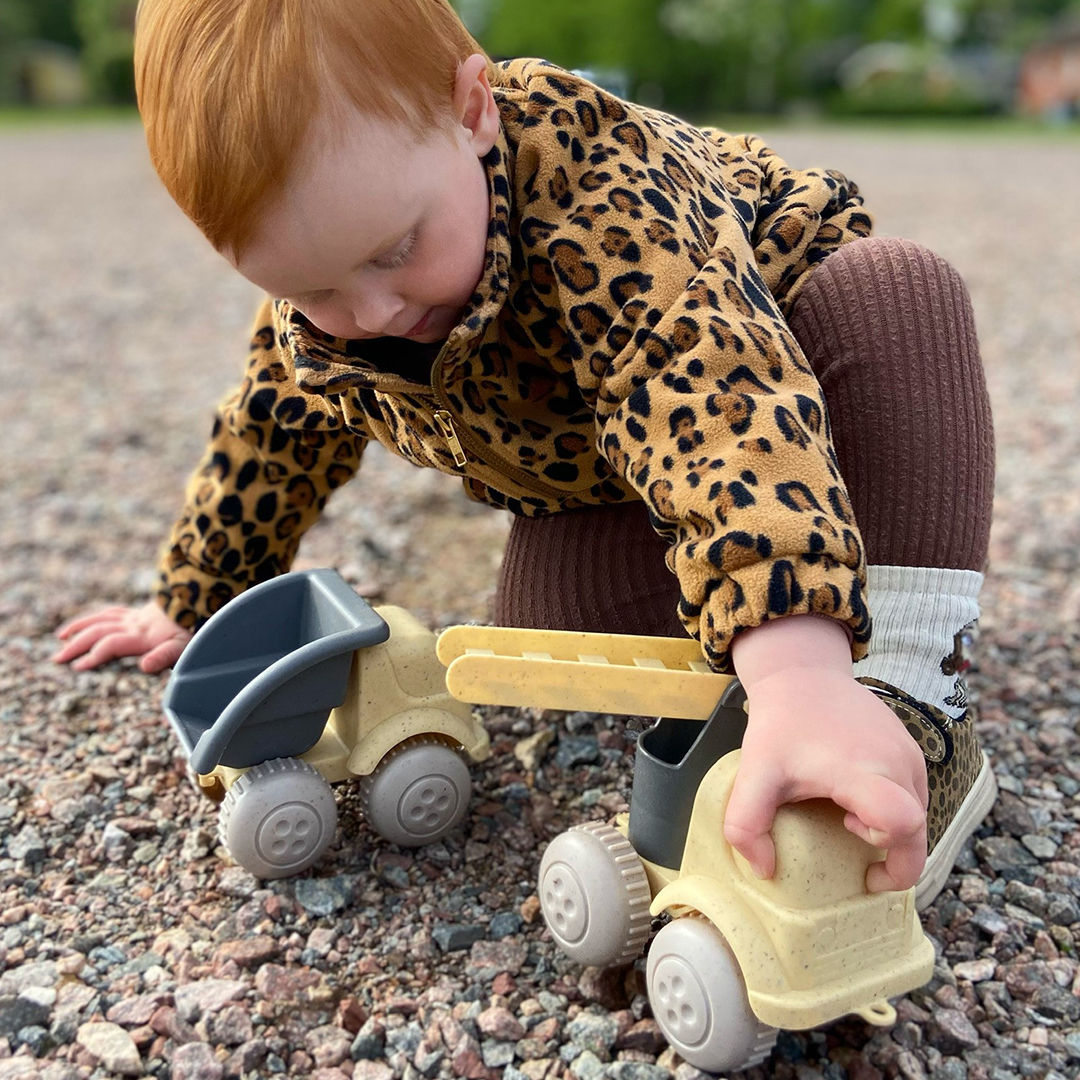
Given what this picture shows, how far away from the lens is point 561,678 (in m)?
1.17

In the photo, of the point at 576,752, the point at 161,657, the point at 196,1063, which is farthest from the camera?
the point at 161,657

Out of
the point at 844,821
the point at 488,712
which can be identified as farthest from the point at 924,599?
the point at 488,712

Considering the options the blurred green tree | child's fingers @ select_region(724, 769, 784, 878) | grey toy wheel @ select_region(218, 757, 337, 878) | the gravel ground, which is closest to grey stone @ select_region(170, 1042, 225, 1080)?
the gravel ground

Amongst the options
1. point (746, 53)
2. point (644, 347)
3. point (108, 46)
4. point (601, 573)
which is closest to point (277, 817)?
point (601, 573)

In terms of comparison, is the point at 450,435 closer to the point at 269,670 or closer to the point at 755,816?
the point at 269,670

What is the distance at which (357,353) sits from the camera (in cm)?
145

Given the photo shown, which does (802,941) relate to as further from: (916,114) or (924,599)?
(916,114)

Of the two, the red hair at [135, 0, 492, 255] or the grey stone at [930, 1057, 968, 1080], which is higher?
the red hair at [135, 0, 492, 255]

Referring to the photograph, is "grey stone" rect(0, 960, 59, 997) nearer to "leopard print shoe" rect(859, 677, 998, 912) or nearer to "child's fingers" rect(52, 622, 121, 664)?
"child's fingers" rect(52, 622, 121, 664)

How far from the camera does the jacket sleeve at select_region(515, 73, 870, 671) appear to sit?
1.10 meters

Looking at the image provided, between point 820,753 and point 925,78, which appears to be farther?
point 925,78

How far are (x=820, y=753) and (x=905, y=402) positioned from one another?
607 mm

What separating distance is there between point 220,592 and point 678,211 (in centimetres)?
106

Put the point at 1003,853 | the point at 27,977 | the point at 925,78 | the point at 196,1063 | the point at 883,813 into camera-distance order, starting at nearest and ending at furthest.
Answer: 1. the point at 883,813
2. the point at 196,1063
3. the point at 27,977
4. the point at 1003,853
5. the point at 925,78
